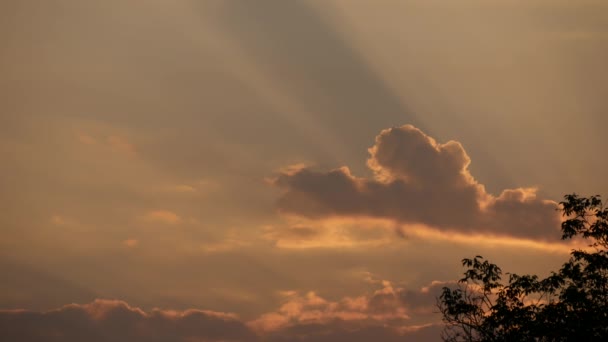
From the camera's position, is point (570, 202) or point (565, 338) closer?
point (565, 338)

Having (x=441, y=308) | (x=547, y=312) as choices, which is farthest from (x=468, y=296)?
(x=547, y=312)

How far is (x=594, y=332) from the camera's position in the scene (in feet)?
134

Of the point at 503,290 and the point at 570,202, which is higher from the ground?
the point at 570,202

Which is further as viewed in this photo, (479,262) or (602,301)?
(479,262)

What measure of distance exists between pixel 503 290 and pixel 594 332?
6671mm

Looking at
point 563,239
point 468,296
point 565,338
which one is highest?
point 563,239

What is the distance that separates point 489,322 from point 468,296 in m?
2.21

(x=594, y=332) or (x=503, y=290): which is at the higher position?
(x=503, y=290)

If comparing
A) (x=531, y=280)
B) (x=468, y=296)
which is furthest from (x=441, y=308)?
(x=531, y=280)

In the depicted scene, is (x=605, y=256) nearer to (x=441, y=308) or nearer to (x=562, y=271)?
(x=562, y=271)

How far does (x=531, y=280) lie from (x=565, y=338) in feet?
16.1

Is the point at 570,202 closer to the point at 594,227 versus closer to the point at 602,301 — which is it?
the point at 594,227

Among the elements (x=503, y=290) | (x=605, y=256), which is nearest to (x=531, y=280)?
(x=503, y=290)

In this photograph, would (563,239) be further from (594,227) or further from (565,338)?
(565,338)
